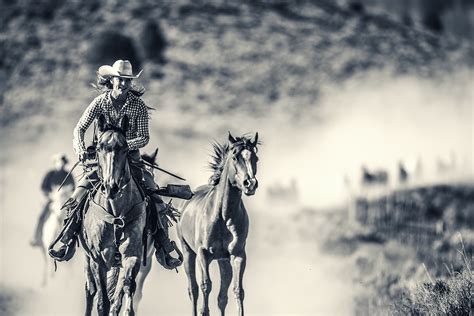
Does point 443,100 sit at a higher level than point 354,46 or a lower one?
lower

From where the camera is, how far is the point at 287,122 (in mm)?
67812

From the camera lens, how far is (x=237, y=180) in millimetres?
15477

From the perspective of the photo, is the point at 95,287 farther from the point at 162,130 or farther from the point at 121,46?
the point at 121,46

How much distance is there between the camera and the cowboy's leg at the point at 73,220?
583 inches

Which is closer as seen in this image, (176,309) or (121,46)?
(176,309)

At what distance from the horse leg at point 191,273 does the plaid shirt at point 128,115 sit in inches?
109

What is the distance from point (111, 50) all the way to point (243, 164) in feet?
194

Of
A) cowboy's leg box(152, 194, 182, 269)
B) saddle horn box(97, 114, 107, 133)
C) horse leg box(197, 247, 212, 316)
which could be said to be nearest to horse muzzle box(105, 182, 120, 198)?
saddle horn box(97, 114, 107, 133)

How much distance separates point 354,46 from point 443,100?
8608 mm

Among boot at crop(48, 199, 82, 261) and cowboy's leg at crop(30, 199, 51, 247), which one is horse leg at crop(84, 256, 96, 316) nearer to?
boot at crop(48, 199, 82, 261)

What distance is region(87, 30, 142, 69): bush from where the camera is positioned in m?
72.6

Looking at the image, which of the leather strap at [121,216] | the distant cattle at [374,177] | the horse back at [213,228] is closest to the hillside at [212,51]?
the distant cattle at [374,177]

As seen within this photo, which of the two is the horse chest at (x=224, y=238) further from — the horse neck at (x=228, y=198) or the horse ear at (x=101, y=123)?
the horse ear at (x=101, y=123)

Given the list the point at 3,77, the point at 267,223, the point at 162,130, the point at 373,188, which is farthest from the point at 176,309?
the point at 3,77
